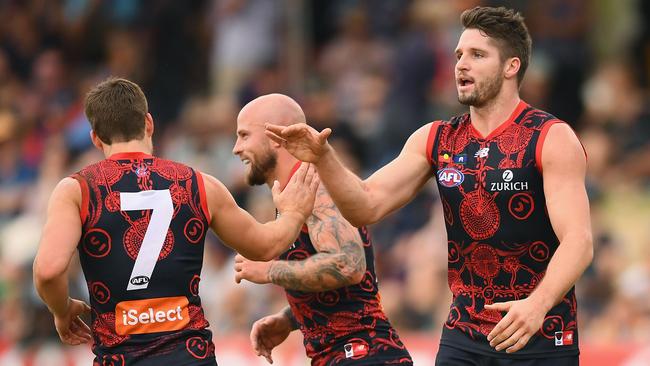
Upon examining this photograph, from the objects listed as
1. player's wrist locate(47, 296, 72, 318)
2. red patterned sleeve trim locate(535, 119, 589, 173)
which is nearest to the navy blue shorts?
red patterned sleeve trim locate(535, 119, 589, 173)

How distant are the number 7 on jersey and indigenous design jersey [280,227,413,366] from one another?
125 centimetres

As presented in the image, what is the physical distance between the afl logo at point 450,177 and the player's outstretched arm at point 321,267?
611 mm

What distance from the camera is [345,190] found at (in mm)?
6875

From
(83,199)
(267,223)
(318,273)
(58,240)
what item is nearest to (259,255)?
(267,223)

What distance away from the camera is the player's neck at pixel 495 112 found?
23.1 ft

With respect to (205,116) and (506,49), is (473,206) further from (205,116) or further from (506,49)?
(205,116)

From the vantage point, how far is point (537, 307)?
6250mm

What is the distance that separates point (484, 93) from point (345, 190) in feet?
3.00

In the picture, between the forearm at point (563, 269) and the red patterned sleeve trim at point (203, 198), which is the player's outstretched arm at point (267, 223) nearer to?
the red patterned sleeve trim at point (203, 198)

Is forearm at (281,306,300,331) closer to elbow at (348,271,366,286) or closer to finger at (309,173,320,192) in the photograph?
elbow at (348,271,366,286)

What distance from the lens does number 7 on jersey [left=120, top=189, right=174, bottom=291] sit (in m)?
6.30

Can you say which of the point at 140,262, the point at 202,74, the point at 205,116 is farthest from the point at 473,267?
the point at 202,74

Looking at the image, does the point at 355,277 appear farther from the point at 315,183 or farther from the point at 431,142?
the point at 431,142

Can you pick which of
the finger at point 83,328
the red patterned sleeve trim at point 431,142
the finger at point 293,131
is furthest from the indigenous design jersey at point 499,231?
the finger at point 83,328
